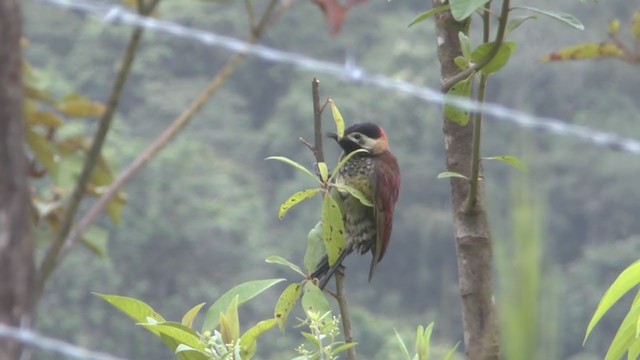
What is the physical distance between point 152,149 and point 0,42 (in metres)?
0.14

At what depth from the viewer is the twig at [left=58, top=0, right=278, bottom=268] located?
2.47 feet

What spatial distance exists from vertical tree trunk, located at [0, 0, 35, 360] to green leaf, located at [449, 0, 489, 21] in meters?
0.72

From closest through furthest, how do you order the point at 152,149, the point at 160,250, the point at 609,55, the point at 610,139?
the point at 152,149, the point at 610,139, the point at 609,55, the point at 160,250

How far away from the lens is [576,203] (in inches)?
1034

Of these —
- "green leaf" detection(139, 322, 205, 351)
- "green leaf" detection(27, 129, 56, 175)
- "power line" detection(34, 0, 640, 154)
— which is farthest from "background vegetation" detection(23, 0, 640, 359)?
"power line" detection(34, 0, 640, 154)

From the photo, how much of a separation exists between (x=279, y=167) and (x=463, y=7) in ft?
80.8

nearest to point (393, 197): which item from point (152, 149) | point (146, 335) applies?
point (152, 149)

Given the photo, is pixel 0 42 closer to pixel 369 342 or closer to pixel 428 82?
pixel 369 342

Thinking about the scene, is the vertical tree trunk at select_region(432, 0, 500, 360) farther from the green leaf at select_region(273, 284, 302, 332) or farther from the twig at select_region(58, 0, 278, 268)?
the twig at select_region(58, 0, 278, 268)

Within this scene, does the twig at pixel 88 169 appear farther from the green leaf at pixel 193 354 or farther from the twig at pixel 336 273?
the twig at pixel 336 273

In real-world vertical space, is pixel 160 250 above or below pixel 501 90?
below

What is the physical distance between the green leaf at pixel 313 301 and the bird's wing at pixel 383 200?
795 millimetres

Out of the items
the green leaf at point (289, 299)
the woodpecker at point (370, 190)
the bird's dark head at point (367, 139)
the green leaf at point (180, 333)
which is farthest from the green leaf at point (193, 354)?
the bird's dark head at point (367, 139)

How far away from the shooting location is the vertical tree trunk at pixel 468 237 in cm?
158
